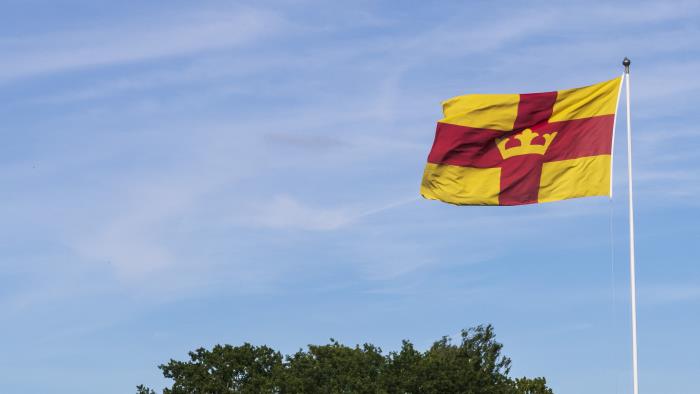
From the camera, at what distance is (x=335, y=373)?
257 ft

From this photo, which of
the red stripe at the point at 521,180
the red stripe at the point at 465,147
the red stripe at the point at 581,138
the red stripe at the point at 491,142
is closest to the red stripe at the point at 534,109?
the red stripe at the point at 491,142

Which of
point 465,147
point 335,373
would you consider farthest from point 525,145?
point 335,373

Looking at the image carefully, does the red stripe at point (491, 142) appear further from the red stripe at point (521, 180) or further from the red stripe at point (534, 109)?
the red stripe at point (521, 180)

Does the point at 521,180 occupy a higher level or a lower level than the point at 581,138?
lower

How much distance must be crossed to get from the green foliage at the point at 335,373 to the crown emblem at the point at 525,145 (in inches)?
1716

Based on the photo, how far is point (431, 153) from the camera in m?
32.5

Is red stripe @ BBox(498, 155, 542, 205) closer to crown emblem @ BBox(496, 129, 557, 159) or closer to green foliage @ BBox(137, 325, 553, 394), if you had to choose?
crown emblem @ BBox(496, 129, 557, 159)

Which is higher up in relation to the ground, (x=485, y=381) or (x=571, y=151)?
(x=485, y=381)

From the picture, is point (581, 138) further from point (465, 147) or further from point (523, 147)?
point (465, 147)

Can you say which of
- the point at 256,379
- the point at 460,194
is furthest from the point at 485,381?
the point at 460,194

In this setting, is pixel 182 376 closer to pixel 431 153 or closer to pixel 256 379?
pixel 256 379

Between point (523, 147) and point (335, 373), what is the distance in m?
48.5

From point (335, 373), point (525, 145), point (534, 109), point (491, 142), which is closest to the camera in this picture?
point (534, 109)

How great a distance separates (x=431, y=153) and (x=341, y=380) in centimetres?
4587
